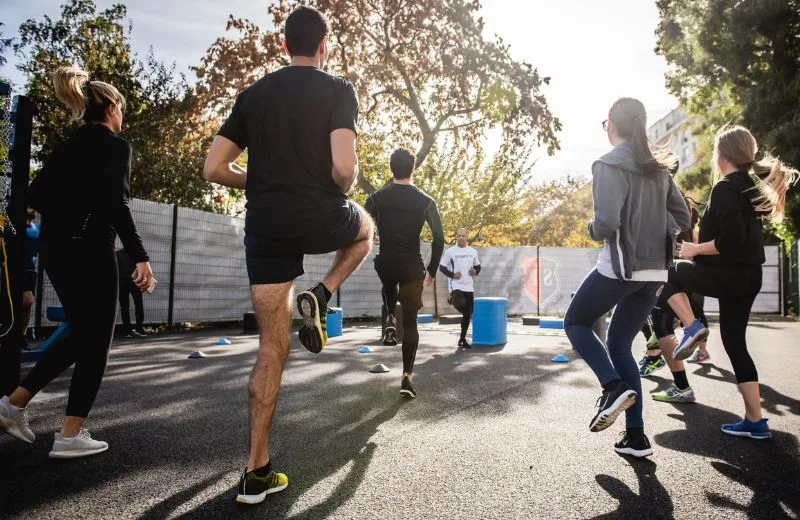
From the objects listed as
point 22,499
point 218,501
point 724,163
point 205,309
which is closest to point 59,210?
point 22,499

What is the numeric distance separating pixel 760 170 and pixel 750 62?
19.1 metres

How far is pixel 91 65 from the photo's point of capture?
1686cm

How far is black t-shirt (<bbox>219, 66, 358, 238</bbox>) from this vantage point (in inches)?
94.2

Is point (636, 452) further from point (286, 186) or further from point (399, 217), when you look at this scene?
point (399, 217)

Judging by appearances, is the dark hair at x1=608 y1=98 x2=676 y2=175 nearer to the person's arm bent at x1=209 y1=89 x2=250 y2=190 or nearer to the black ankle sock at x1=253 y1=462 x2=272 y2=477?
the person's arm bent at x1=209 y1=89 x2=250 y2=190

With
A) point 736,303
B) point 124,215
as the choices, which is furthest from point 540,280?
point 124,215

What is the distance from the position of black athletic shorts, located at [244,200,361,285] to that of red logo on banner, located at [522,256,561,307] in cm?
1650

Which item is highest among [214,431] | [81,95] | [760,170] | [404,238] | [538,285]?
[81,95]

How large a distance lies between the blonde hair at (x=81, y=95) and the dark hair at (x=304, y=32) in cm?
109

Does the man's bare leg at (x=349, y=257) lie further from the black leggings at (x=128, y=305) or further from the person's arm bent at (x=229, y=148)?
the black leggings at (x=128, y=305)

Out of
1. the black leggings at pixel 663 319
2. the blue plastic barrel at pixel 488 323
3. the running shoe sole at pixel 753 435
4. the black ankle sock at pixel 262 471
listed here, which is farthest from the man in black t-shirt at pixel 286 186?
the blue plastic barrel at pixel 488 323

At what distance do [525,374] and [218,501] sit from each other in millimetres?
4090

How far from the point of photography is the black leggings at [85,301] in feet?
9.30

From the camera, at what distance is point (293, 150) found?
241 cm
